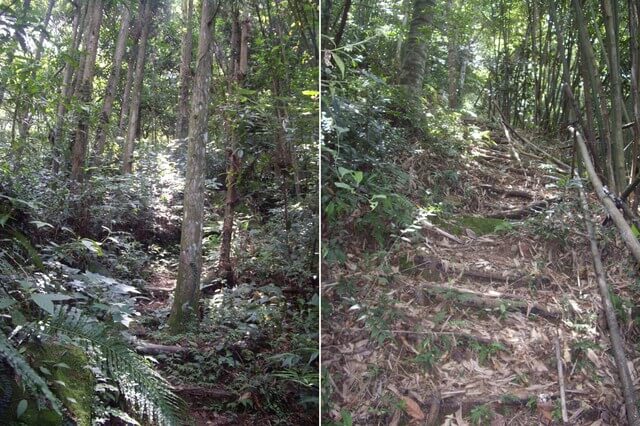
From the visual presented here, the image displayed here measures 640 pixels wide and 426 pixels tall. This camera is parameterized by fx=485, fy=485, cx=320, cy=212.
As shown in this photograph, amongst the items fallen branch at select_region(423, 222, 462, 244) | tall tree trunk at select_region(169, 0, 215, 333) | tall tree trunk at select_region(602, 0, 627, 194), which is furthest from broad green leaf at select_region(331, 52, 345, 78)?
tall tree trunk at select_region(602, 0, 627, 194)

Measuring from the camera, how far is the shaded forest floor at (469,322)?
3.70ft

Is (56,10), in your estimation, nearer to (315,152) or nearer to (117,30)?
(117,30)

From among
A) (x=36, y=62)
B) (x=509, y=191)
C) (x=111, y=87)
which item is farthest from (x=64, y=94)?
(x=509, y=191)

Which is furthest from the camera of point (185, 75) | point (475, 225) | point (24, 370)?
point (185, 75)

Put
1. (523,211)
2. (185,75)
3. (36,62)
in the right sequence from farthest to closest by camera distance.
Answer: (185,75) < (523,211) < (36,62)

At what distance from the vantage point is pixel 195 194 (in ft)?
5.52

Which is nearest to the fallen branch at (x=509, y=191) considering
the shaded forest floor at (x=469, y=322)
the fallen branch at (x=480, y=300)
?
the shaded forest floor at (x=469, y=322)

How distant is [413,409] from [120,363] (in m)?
0.66

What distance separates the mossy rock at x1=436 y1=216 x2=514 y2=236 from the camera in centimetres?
127

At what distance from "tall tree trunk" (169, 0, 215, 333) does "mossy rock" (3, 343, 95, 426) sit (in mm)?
197

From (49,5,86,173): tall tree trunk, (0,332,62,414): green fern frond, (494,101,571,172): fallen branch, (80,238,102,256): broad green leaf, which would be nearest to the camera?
(0,332,62,414): green fern frond

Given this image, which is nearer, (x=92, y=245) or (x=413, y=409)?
(x=92, y=245)

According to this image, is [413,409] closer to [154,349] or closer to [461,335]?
[461,335]

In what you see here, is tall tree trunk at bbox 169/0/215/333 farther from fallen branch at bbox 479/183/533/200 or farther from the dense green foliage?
fallen branch at bbox 479/183/533/200
